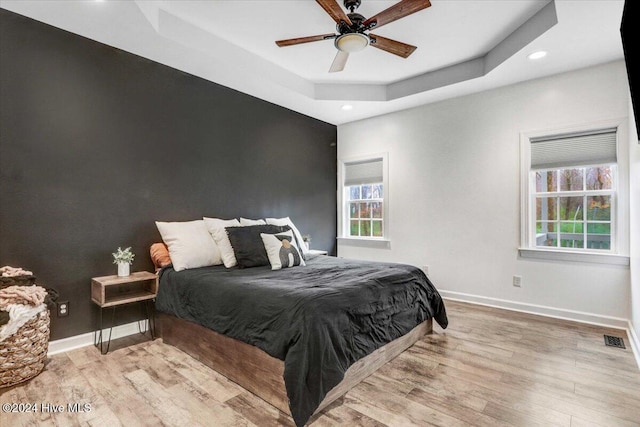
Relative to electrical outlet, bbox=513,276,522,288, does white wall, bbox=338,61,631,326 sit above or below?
above

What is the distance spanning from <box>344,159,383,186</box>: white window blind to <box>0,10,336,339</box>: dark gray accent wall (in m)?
1.87

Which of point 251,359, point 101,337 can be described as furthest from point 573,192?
point 101,337

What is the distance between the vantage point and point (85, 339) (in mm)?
2812

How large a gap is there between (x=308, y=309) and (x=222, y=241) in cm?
166

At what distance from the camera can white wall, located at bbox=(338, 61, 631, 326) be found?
3334 mm

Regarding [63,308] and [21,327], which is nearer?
[21,327]

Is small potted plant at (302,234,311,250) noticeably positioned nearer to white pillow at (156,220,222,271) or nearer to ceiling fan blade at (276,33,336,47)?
white pillow at (156,220,222,271)

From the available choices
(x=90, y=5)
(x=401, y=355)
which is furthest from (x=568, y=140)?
(x=90, y=5)

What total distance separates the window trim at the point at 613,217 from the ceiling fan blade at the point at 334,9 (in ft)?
8.54

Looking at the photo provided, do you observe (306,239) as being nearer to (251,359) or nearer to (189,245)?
(189,245)

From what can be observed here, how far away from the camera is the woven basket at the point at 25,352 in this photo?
2.09 m

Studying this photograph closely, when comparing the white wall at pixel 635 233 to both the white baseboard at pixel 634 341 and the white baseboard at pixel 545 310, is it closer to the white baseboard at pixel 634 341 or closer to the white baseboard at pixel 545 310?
the white baseboard at pixel 634 341

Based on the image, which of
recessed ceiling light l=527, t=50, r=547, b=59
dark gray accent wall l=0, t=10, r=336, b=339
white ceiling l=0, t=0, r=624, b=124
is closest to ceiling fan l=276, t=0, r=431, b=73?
white ceiling l=0, t=0, r=624, b=124

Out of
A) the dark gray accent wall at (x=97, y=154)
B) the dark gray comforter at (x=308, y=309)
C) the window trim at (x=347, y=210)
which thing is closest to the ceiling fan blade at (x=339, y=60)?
the dark gray accent wall at (x=97, y=154)
